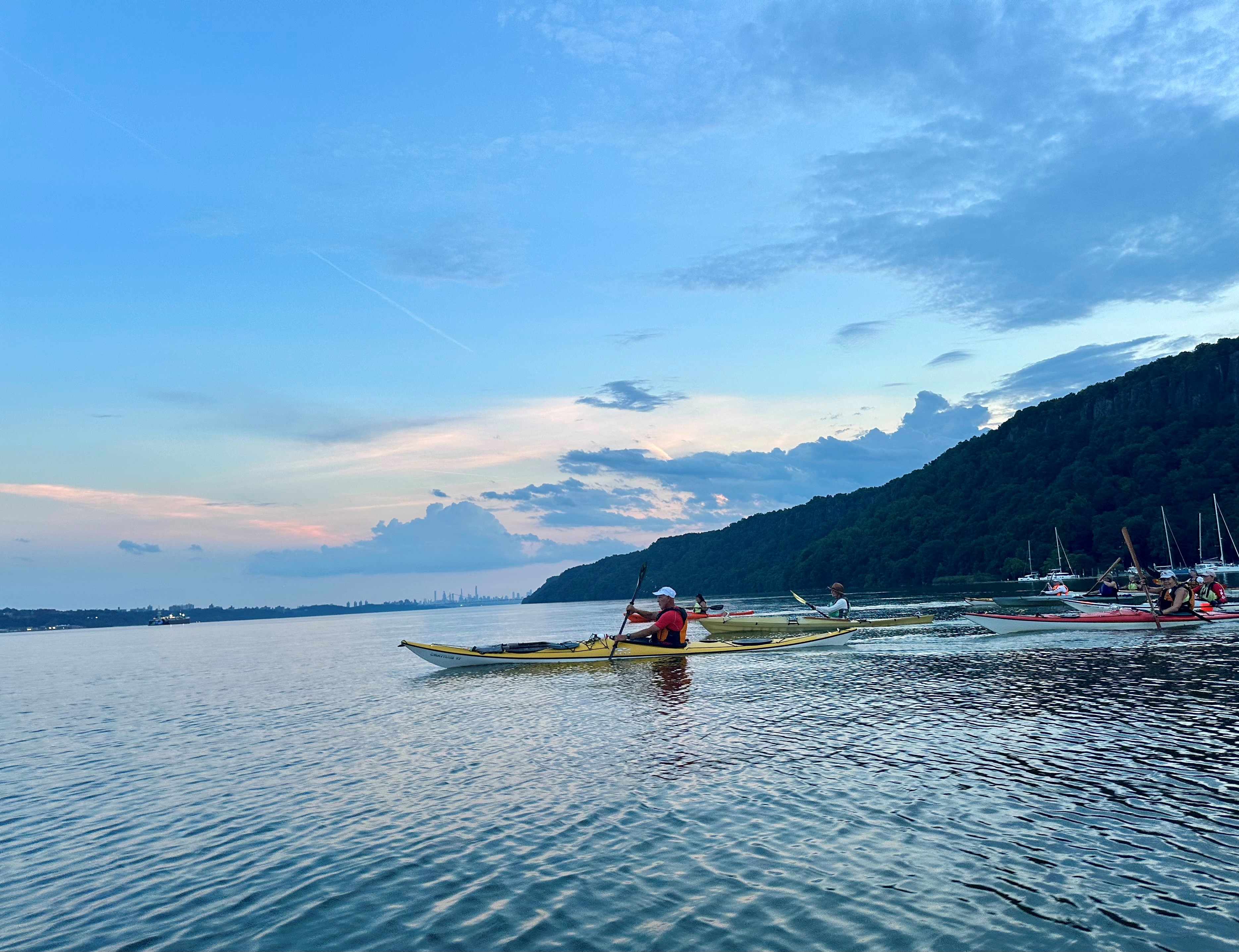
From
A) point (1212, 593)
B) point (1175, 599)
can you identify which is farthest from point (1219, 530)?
point (1175, 599)

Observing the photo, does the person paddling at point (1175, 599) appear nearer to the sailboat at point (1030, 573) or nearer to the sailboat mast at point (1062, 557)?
the sailboat mast at point (1062, 557)

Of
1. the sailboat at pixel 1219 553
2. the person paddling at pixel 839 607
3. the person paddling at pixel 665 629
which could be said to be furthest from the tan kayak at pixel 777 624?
the sailboat at pixel 1219 553

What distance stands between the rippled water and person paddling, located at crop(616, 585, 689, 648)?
321 inches

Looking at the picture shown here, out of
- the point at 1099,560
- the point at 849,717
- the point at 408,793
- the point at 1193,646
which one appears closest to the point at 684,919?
the point at 408,793

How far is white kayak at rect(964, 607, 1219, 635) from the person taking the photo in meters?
39.3

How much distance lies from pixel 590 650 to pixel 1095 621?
2684cm

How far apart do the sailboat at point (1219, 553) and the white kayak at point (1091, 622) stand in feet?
321

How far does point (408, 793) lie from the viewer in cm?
1505

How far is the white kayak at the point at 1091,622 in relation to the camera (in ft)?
129

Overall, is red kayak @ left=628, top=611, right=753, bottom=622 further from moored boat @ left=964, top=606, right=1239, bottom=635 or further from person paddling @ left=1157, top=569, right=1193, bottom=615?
person paddling @ left=1157, top=569, right=1193, bottom=615

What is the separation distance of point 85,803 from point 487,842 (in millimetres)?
10567

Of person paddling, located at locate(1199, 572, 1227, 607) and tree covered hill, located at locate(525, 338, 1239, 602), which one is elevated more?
tree covered hill, located at locate(525, 338, 1239, 602)

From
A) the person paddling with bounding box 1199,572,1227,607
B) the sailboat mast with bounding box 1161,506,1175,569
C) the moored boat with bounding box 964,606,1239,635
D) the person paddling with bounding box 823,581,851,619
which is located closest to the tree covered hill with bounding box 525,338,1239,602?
the sailboat mast with bounding box 1161,506,1175,569

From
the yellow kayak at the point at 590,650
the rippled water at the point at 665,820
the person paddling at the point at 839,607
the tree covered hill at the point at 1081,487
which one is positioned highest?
the tree covered hill at the point at 1081,487
